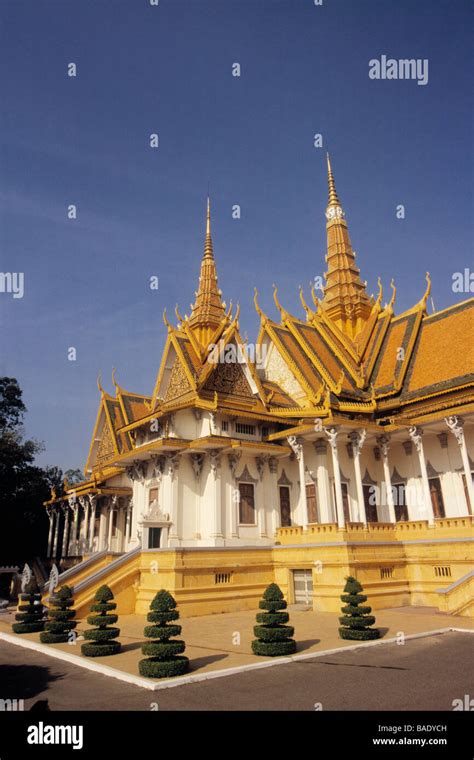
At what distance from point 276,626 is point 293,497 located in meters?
13.9

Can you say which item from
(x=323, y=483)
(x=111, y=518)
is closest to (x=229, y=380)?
(x=323, y=483)

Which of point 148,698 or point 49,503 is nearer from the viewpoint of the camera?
point 148,698

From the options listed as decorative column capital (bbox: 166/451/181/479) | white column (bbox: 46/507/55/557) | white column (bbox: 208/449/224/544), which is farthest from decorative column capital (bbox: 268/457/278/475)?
white column (bbox: 46/507/55/557)

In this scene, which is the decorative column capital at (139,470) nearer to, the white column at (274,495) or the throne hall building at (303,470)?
the throne hall building at (303,470)

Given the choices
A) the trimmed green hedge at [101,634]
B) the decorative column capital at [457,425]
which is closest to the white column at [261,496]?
the decorative column capital at [457,425]

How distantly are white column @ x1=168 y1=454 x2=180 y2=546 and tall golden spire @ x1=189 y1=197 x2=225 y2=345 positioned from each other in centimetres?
1062

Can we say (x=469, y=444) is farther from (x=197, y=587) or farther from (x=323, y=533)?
(x=197, y=587)

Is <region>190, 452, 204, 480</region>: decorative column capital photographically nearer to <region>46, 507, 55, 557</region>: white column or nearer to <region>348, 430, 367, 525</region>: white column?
<region>348, 430, 367, 525</region>: white column

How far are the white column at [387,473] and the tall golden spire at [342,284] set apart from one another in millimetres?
10490

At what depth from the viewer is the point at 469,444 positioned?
22297 millimetres

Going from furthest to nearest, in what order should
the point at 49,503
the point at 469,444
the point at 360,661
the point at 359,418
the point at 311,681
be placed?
the point at 49,503
the point at 359,418
the point at 469,444
the point at 360,661
the point at 311,681

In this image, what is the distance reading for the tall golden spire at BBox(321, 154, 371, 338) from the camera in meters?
33.5

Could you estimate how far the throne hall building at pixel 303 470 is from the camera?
1925cm
